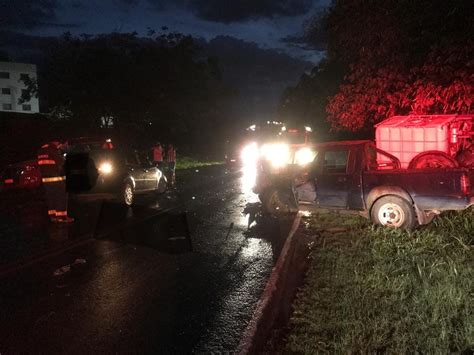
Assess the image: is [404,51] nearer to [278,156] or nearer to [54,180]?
[278,156]

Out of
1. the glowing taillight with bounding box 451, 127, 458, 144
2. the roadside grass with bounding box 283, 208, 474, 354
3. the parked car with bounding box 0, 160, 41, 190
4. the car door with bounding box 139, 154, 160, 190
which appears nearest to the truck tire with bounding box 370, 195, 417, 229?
the roadside grass with bounding box 283, 208, 474, 354

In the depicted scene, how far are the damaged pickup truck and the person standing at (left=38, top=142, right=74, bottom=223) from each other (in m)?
5.21

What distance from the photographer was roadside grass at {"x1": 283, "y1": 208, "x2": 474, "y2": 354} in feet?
13.2

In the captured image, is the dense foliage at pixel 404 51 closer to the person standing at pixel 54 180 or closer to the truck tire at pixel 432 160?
the truck tire at pixel 432 160

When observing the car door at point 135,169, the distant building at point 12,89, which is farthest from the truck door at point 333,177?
the distant building at point 12,89

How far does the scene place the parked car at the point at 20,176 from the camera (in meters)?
14.6

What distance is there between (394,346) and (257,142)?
28.4 m

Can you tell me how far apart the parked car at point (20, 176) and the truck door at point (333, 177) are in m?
10.5

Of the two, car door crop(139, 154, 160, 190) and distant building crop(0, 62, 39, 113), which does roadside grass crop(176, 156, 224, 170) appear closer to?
car door crop(139, 154, 160, 190)

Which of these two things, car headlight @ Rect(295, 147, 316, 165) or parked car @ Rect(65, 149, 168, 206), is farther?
parked car @ Rect(65, 149, 168, 206)

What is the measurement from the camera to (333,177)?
929cm

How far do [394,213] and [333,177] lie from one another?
143 cm

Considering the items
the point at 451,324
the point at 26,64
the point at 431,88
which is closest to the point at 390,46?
the point at 431,88

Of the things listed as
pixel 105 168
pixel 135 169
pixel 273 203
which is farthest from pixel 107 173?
pixel 273 203
